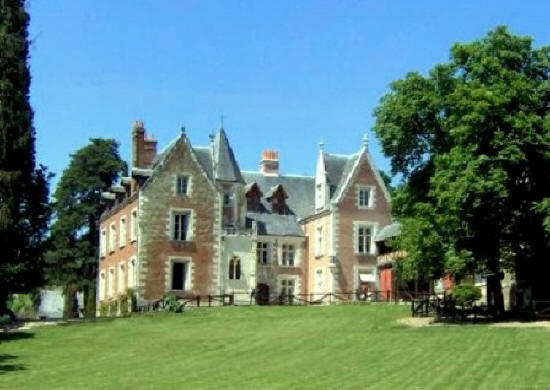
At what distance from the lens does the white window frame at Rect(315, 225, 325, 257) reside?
184 feet

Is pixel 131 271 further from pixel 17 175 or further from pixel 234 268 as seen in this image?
pixel 17 175

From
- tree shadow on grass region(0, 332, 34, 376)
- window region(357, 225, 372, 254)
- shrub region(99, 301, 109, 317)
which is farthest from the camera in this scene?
shrub region(99, 301, 109, 317)

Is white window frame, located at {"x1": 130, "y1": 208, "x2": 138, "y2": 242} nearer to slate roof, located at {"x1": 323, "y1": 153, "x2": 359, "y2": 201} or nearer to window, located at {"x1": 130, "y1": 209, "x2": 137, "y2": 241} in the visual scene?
window, located at {"x1": 130, "y1": 209, "x2": 137, "y2": 241}

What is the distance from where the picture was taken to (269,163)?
207 feet

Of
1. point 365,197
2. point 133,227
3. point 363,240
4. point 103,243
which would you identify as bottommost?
point 363,240

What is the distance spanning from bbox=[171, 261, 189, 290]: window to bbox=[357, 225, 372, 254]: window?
37.2 feet

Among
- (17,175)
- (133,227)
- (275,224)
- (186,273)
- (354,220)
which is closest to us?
(17,175)

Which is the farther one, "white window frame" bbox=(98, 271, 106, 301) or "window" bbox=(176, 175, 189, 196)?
"white window frame" bbox=(98, 271, 106, 301)

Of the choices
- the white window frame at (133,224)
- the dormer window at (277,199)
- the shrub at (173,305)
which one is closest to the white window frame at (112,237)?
the white window frame at (133,224)

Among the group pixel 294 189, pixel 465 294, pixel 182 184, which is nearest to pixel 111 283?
pixel 182 184

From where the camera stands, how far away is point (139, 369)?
22.0 metres

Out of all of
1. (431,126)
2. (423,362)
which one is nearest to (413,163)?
(431,126)

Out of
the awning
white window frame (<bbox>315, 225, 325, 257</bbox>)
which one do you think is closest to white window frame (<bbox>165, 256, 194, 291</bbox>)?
white window frame (<bbox>315, 225, 325, 257</bbox>)

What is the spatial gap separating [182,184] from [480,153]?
23.8m
